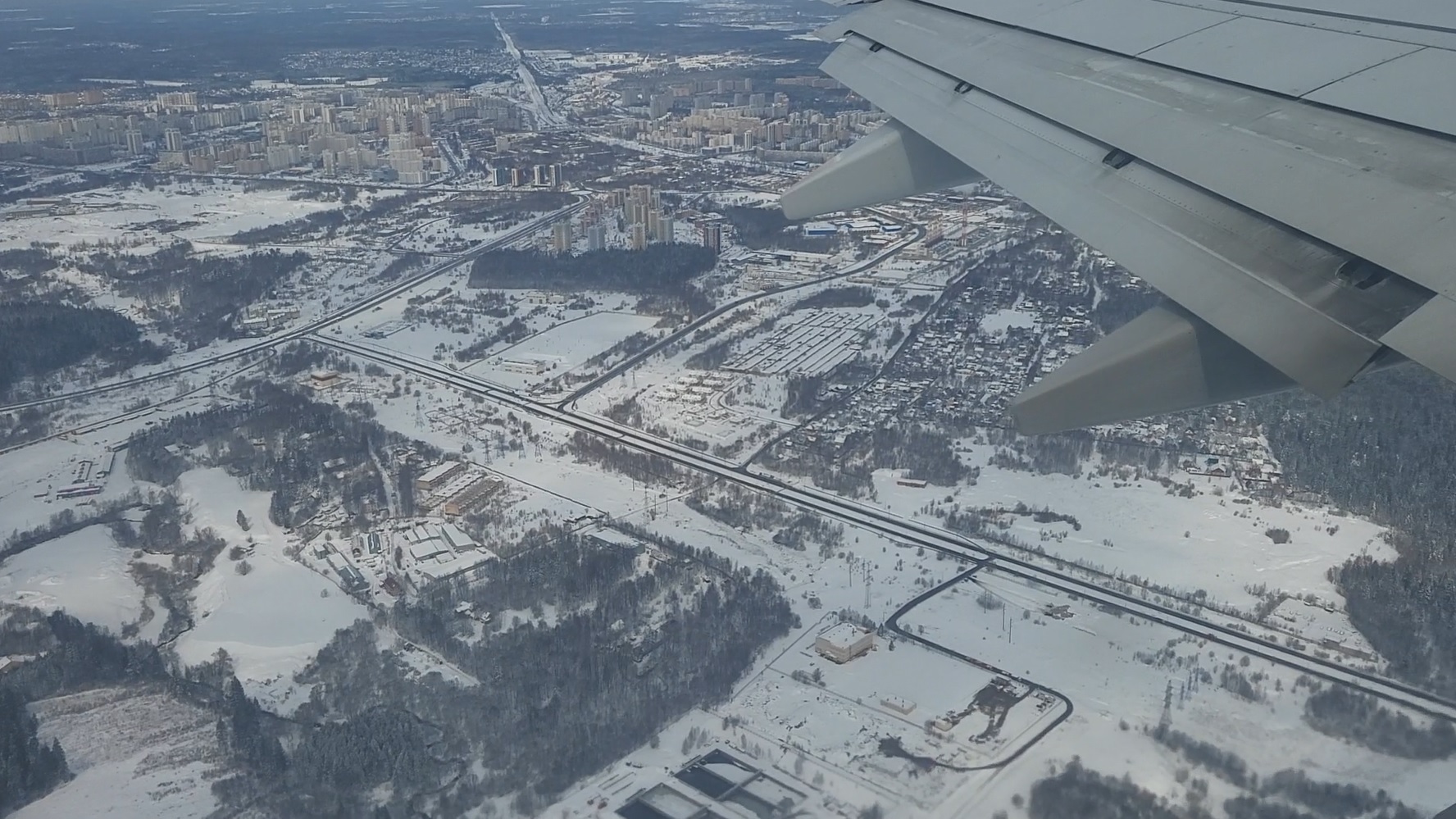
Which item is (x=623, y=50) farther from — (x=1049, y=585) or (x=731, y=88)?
(x=1049, y=585)

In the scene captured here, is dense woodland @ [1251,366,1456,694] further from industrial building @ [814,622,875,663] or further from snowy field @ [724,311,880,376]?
snowy field @ [724,311,880,376]

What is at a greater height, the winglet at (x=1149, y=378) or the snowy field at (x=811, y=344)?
the winglet at (x=1149, y=378)

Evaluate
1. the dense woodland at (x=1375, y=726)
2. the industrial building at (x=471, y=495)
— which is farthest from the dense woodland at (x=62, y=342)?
the dense woodland at (x=1375, y=726)

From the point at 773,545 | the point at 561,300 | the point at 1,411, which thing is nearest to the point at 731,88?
the point at 561,300

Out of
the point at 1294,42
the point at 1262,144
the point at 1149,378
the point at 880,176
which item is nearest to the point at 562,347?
the point at 880,176

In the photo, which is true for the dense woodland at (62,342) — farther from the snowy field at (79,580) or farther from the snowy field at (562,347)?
the snowy field at (79,580)

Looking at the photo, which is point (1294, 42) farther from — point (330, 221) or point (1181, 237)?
point (330, 221)

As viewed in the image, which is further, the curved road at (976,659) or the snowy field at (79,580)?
the snowy field at (79,580)

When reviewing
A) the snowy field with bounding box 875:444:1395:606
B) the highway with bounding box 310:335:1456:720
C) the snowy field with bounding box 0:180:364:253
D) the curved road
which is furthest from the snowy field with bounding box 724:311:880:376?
the snowy field with bounding box 0:180:364:253
